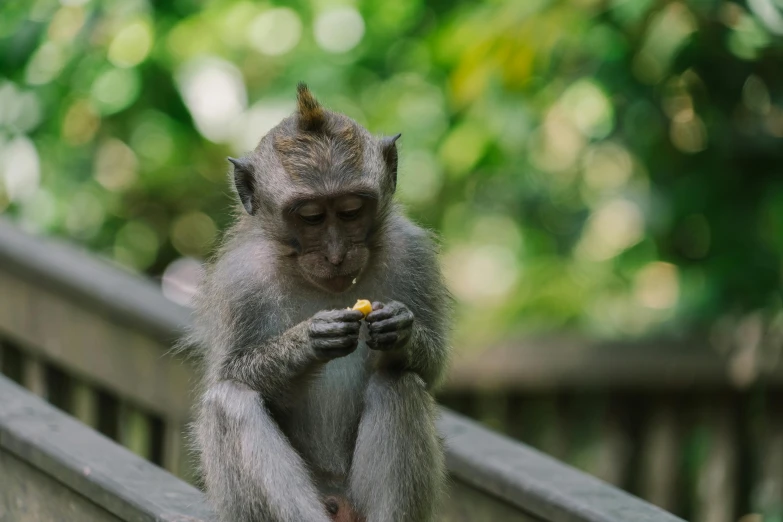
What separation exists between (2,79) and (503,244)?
3859mm

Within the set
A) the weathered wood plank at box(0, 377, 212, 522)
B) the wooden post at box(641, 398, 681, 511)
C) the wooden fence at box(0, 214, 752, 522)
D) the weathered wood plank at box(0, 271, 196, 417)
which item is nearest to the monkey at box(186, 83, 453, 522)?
the weathered wood plank at box(0, 377, 212, 522)

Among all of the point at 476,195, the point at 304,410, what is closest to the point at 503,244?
the point at 476,195

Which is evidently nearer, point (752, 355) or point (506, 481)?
point (506, 481)

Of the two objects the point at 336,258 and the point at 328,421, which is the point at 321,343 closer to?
the point at 336,258

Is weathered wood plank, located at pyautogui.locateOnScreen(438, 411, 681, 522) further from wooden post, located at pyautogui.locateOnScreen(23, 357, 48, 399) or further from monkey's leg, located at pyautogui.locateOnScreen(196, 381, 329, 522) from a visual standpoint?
wooden post, located at pyautogui.locateOnScreen(23, 357, 48, 399)

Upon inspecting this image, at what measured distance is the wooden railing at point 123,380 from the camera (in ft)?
13.0

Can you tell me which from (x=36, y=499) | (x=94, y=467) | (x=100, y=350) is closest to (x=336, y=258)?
(x=94, y=467)

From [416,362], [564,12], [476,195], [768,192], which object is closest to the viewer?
[416,362]

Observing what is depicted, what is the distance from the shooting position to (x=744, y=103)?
5.96 meters

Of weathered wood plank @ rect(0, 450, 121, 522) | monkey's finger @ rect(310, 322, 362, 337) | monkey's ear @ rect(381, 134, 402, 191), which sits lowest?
weathered wood plank @ rect(0, 450, 121, 522)

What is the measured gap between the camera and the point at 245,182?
12.7ft

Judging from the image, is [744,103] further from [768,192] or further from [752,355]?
[752,355]

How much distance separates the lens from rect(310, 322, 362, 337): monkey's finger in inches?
134

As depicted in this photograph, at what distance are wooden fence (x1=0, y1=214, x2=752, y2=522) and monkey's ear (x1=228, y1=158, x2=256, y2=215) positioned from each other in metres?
0.97
